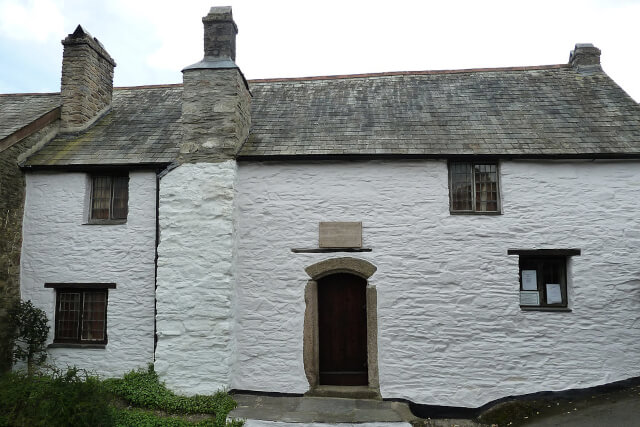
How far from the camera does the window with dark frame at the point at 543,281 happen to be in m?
7.70

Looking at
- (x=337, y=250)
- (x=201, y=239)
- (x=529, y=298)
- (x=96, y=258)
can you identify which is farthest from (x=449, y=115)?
(x=96, y=258)

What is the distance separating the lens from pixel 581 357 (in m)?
7.36

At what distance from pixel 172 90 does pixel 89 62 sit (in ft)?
7.00

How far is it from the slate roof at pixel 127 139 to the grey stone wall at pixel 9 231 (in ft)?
1.22

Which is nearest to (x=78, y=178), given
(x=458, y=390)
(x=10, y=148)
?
(x=10, y=148)

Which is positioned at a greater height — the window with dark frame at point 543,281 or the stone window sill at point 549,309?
the window with dark frame at point 543,281

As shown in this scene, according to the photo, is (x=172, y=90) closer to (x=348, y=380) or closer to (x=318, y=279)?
(x=318, y=279)

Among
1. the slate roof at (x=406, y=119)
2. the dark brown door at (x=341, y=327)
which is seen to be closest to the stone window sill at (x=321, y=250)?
the dark brown door at (x=341, y=327)

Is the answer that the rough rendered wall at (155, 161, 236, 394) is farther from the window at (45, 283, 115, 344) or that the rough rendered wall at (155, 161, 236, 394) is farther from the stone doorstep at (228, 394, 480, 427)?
the window at (45, 283, 115, 344)

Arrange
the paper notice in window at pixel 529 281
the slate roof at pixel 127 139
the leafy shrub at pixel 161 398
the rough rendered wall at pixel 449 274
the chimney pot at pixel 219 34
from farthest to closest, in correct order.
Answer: the chimney pot at pixel 219 34
the slate roof at pixel 127 139
the paper notice in window at pixel 529 281
the rough rendered wall at pixel 449 274
the leafy shrub at pixel 161 398

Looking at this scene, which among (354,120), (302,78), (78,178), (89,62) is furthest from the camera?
(302,78)

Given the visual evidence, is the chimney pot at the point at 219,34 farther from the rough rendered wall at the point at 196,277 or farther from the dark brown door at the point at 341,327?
the dark brown door at the point at 341,327

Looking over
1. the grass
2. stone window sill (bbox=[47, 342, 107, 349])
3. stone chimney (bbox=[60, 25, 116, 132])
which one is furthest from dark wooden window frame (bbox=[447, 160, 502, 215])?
stone chimney (bbox=[60, 25, 116, 132])

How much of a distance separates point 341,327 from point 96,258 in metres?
5.06
